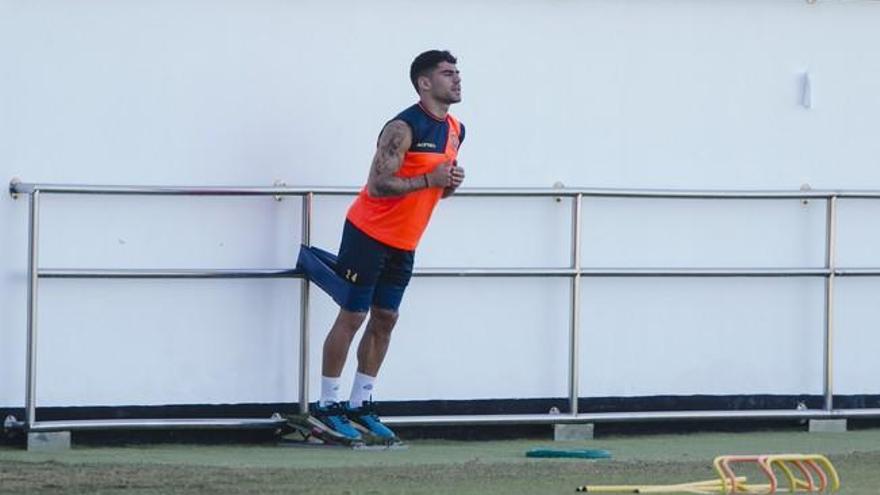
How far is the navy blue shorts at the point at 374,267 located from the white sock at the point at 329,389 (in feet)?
1.11

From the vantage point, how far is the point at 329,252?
9328 millimetres

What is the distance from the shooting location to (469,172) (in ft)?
31.3

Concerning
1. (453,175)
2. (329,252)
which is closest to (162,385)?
(329,252)

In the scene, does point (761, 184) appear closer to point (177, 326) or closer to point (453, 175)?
point (453, 175)

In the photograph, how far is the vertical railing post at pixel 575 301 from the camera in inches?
376

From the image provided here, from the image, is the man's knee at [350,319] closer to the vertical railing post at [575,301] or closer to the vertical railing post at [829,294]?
the vertical railing post at [575,301]

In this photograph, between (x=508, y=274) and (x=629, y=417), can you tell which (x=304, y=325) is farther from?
(x=629, y=417)

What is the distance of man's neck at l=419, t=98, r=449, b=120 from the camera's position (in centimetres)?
898

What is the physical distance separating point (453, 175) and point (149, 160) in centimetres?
137

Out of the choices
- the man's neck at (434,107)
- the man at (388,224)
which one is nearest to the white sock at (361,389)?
the man at (388,224)

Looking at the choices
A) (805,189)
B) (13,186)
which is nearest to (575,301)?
(805,189)

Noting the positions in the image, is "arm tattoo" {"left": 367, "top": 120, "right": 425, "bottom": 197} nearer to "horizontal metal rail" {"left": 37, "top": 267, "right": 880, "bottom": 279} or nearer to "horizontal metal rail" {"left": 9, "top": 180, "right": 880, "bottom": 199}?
"horizontal metal rail" {"left": 9, "top": 180, "right": 880, "bottom": 199}

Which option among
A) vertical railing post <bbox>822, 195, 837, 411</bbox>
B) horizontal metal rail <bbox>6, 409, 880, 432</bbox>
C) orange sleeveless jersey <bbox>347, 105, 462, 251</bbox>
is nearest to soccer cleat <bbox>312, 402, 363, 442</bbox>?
horizontal metal rail <bbox>6, 409, 880, 432</bbox>

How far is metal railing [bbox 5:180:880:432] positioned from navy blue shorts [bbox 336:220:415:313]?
23 cm
